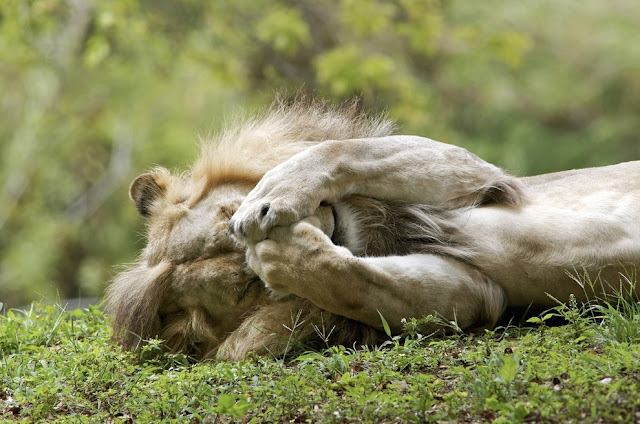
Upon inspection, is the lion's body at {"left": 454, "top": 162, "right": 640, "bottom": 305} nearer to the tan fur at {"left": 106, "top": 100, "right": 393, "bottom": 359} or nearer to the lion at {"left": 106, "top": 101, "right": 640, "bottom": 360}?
the lion at {"left": 106, "top": 101, "right": 640, "bottom": 360}

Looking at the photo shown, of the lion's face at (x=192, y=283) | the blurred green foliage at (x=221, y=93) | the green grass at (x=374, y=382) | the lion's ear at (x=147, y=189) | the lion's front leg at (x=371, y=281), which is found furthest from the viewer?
the blurred green foliage at (x=221, y=93)

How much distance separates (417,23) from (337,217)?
8048mm

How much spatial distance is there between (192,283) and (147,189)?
61 centimetres

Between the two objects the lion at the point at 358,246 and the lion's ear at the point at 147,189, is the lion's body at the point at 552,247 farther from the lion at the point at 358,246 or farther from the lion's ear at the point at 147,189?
the lion's ear at the point at 147,189

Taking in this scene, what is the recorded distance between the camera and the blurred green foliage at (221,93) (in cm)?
1198

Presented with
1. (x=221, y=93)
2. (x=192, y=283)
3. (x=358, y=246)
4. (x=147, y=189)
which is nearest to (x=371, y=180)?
(x=358, y=246)

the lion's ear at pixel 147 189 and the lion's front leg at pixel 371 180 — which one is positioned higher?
the lion's front leg at pixel 371 180

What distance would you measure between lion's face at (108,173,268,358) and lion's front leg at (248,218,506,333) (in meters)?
0.27

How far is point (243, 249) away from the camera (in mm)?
3338

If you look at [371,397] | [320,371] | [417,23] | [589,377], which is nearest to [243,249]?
[320,371]

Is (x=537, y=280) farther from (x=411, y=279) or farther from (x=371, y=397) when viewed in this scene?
(x=371, y=397)

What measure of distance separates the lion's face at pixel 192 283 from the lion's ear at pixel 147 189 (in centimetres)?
18

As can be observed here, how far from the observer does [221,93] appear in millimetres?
15492

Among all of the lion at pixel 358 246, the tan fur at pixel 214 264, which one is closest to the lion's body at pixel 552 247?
the lion at pixel 358 246
